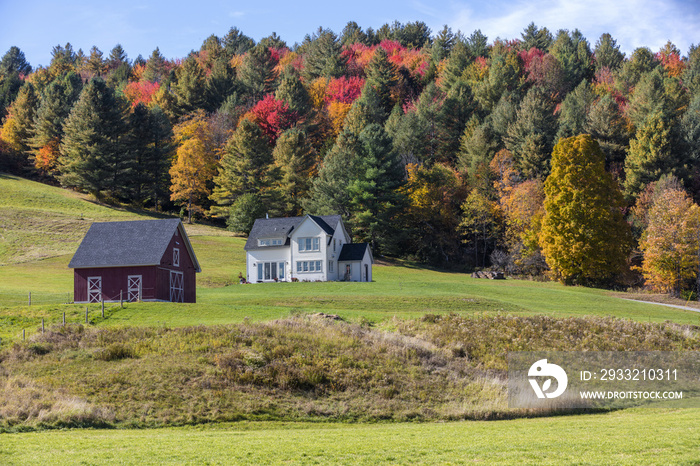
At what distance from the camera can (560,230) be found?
58094 mm

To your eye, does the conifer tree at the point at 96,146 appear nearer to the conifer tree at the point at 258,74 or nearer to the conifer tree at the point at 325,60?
the conifer tree at the point at 258,74

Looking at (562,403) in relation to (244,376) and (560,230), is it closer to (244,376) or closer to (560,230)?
(244,376)

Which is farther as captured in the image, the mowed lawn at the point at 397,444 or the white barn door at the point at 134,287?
the white barn door at the point at 134,287

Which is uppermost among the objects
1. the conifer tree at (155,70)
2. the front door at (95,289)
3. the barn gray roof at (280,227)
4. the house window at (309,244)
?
the conifer tree at (155,70)

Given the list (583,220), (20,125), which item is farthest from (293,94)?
(583,220)

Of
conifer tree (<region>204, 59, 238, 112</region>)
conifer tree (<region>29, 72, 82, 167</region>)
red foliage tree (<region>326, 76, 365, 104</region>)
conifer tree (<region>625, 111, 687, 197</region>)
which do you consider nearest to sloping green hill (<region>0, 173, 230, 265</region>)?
conifer tree (<region>29, 72, 82, 167</region>)

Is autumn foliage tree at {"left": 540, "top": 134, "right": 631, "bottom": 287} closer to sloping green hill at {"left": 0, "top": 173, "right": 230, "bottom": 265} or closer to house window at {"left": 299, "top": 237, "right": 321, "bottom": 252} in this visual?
house window at {"left": 299, "top": 237, "right": 321, "bottom": 252}

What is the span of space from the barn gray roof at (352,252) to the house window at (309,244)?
2616 millimetres

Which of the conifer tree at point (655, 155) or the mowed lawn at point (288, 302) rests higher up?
the conifer tree at point (655, 155)

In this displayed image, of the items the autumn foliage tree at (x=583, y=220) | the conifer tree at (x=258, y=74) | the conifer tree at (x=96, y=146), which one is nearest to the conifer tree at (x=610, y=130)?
the autumn foliage tree at (x=583, y=220)

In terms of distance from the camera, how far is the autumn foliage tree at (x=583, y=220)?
57.4 meters

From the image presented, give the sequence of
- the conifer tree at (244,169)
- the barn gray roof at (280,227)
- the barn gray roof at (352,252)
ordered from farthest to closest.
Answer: the conifer tree at (244,169) → the barn gray roof at (352,252) → the barn gray roof at (280,227)

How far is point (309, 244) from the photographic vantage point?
59250 mm

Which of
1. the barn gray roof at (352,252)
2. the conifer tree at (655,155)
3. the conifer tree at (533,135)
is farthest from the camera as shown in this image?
the conifer tree at (533,135)
